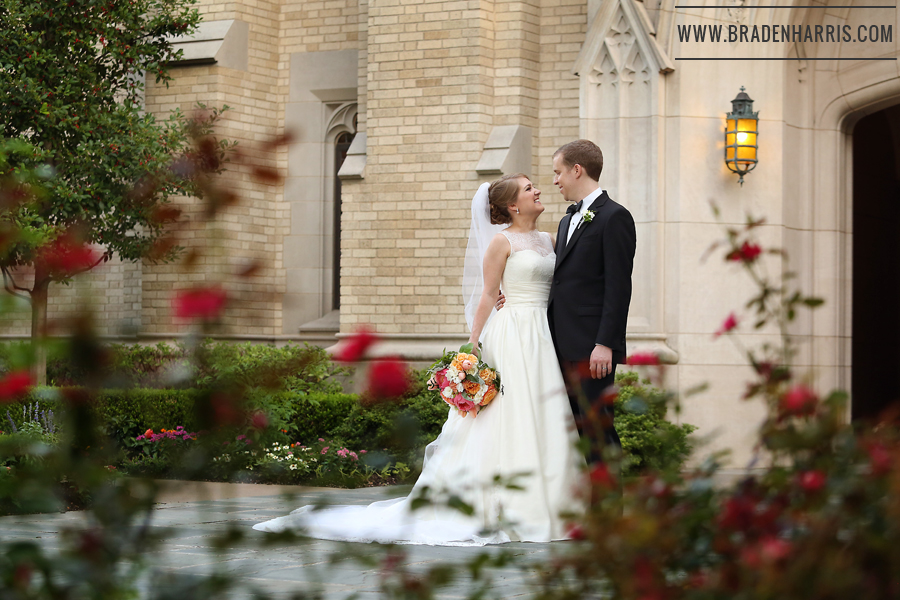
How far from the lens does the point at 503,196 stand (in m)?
6.24

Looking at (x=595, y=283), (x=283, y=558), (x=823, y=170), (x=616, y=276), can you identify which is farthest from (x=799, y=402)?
(x=823, y=170)

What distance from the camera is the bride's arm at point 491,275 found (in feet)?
20.3

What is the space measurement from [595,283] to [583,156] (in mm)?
689

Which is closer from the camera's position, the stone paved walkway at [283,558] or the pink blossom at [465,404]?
the stone paved walkway at [283,558]

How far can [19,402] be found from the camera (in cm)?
Answer: 898

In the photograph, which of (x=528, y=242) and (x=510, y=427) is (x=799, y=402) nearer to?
(x=510, y=427)

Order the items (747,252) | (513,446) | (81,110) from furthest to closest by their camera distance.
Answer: (81,110)
(513,446)
(747,252)

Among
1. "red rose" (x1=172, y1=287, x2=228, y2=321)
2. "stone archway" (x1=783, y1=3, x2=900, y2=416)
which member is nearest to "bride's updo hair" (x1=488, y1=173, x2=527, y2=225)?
"red rose" (x1=172, y1=287, x2=228, y2=321)

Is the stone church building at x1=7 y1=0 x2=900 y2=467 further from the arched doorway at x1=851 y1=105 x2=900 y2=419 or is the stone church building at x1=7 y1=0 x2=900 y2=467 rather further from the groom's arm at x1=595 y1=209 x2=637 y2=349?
the groom's arm at x1=595 y1=209 x2=637 y2=349

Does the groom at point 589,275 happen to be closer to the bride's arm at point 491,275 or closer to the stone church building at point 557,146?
the bride's arm at point 491,275

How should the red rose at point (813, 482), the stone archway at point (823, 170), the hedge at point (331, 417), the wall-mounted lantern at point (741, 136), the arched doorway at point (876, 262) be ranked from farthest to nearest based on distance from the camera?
1. the arched doorway at point (876, 262)
2. the stone archway at point (823, 170)
3. the wall-mounted lantern at point (741, 136)
4. the hedge at point (331, 417)
5. the red rose at point (813, 482)

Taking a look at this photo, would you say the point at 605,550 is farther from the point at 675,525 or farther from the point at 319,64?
the point at 319,64

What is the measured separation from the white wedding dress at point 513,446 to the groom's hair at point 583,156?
58 cm

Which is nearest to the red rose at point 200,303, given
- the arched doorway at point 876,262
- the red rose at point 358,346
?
the red rose at point 358,346
